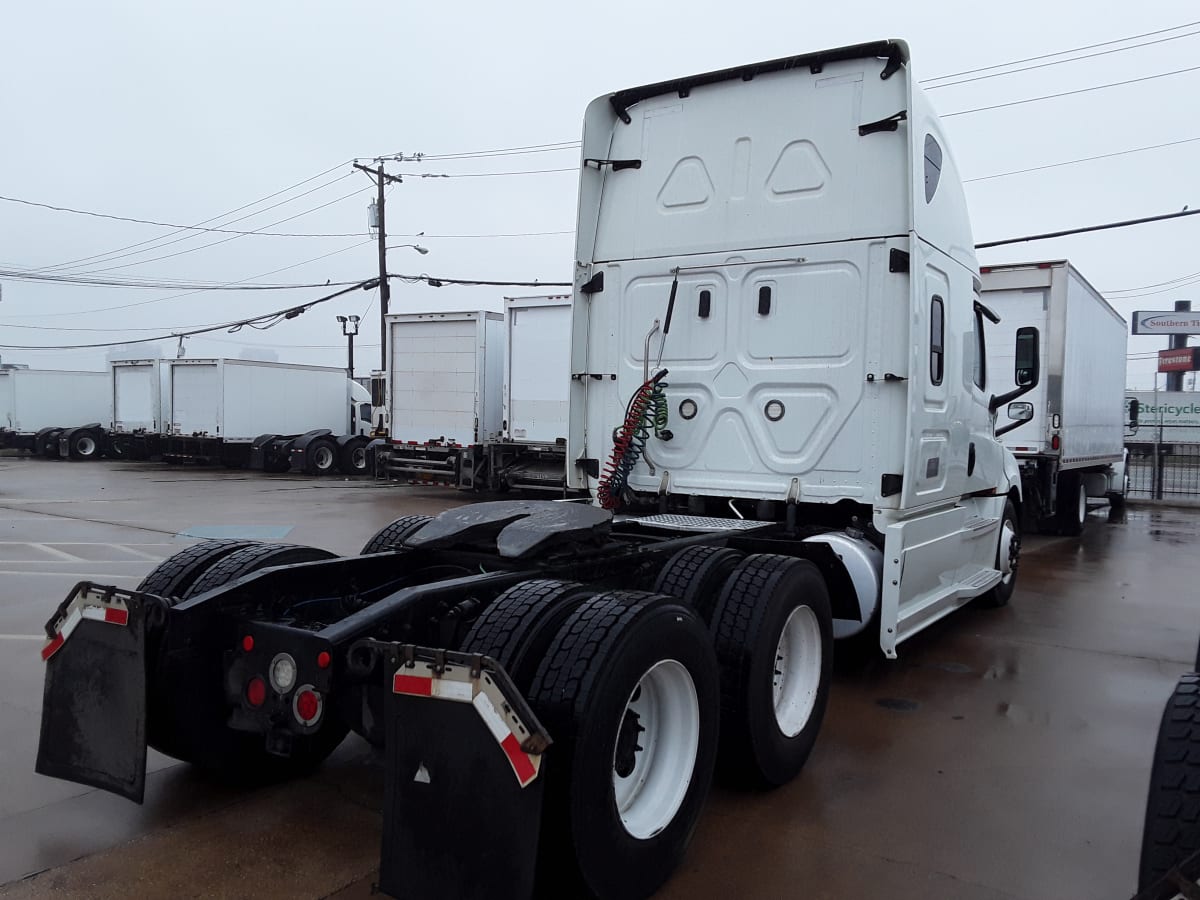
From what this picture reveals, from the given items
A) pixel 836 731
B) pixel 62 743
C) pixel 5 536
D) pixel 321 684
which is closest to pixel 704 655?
pixel 321 684

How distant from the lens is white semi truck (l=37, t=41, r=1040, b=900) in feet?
8.68

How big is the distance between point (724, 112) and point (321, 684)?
420cm

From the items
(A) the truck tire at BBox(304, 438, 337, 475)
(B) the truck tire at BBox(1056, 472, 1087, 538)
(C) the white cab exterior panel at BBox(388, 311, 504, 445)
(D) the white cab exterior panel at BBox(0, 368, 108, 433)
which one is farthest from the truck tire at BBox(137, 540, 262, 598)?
(D) the white cab exterior panel at BBox(0, 368, 108, 433)

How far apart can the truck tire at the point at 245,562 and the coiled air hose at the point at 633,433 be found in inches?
84.2

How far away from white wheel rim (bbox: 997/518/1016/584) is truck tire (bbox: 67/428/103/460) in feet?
102

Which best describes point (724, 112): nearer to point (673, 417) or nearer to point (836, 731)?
point (673, 417)

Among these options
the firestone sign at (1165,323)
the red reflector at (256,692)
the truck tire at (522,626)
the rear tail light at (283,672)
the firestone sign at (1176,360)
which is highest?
the firestone sign at (1165,323)

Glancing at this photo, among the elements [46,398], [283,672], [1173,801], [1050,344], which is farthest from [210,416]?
[1173,801]

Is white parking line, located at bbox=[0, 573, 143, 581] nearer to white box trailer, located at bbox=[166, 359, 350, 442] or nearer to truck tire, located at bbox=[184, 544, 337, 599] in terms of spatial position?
truck tire, located at bbox=[184, 544, 337, 599]

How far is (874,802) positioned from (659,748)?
47.0 inches

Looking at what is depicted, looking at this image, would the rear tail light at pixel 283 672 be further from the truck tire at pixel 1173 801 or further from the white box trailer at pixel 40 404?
the white box trailer at pixel 40 404

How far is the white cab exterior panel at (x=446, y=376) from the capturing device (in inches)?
681

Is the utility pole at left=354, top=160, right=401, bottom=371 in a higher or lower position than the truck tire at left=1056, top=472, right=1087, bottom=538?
higher

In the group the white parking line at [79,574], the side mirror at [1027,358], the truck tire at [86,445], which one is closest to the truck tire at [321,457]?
the truck tire at [86,445]
